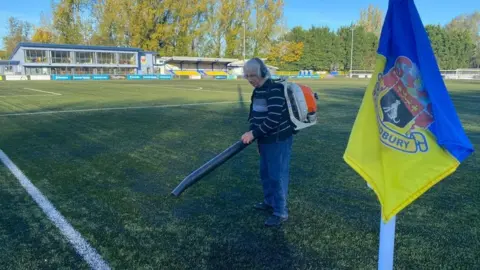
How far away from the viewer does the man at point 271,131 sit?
12.1 feet

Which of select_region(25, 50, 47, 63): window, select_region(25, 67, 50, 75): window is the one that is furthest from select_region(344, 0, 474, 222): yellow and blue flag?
select_region(25, 50, 47, 63): window

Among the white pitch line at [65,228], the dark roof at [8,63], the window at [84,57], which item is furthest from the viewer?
the window at [84,57]

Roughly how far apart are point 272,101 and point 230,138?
5.25 metres

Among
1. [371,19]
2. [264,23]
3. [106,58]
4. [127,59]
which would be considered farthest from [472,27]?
[106,58]

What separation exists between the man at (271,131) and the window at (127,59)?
213 feet

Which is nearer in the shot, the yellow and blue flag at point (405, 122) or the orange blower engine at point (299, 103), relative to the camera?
the yellow and blue flag at point (405, 122)

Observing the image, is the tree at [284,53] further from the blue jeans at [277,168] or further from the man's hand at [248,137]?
the man's hand at [248,137]

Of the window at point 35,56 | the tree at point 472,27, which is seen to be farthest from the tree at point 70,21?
the tree at point 472,27

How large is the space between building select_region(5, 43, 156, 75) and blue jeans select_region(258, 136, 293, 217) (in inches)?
2385

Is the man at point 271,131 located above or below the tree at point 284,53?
below

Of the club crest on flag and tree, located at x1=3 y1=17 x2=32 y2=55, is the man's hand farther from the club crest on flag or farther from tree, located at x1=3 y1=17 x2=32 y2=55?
tree, located at x1=3 y1=17 x2=32 y2=55

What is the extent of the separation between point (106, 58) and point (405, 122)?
67.1 metres

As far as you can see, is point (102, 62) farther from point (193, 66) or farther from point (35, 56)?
point (193, 66)

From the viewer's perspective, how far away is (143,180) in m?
5.59
